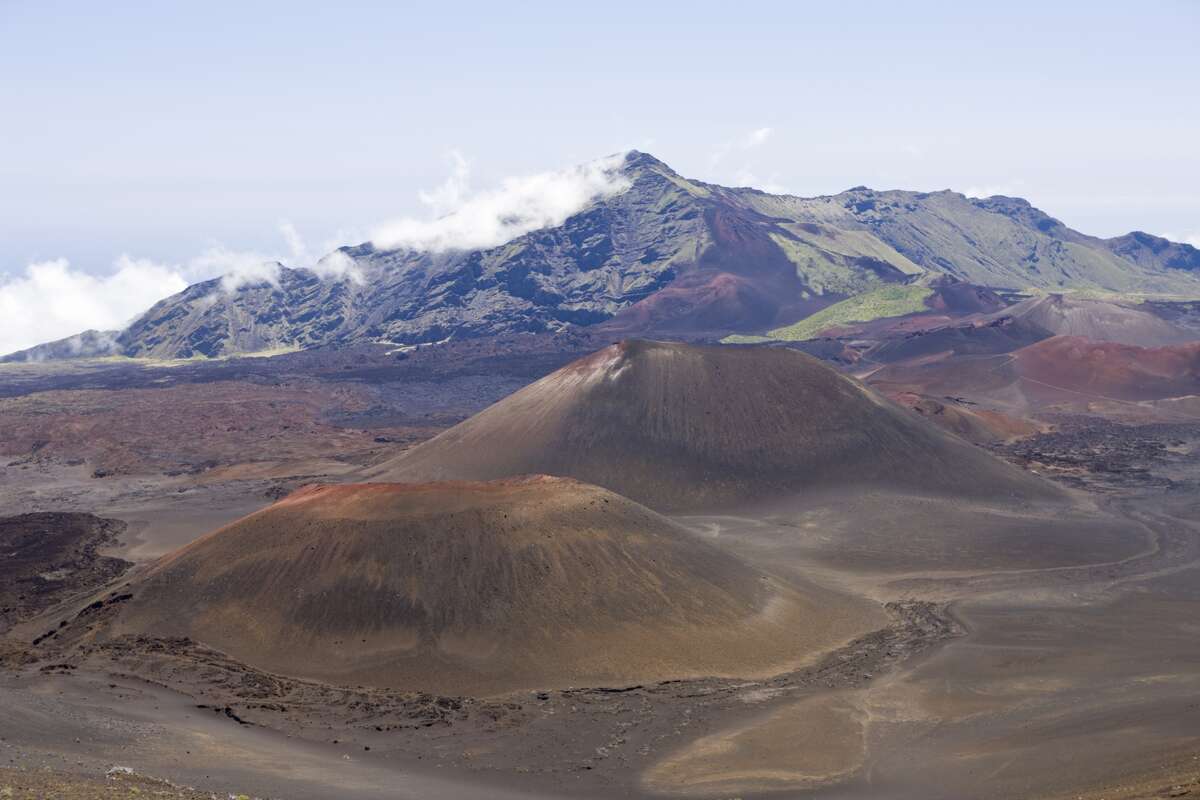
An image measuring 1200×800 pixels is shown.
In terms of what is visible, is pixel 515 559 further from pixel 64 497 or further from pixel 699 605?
pixel 64 497

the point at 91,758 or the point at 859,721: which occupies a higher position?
the point at 91,758

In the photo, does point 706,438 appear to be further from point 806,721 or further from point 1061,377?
point 1061,377

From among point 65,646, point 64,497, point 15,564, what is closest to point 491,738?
point 65,646

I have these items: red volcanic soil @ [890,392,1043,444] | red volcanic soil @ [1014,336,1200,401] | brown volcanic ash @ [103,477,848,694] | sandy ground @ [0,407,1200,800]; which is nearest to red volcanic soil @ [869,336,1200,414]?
red volcanic soil @ [1014,336,1200,401]

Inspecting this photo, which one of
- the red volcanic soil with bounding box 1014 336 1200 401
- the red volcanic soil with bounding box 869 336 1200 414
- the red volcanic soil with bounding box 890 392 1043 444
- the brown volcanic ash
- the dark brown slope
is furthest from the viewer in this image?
the red volcanic soil with bounding box 1014 336 1200 401

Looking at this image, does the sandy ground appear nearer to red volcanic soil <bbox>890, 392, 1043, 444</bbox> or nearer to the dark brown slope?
the dark brown slope

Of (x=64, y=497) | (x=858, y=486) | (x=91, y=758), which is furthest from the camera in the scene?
(x=64, y=497)

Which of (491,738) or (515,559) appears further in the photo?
(515,559)
